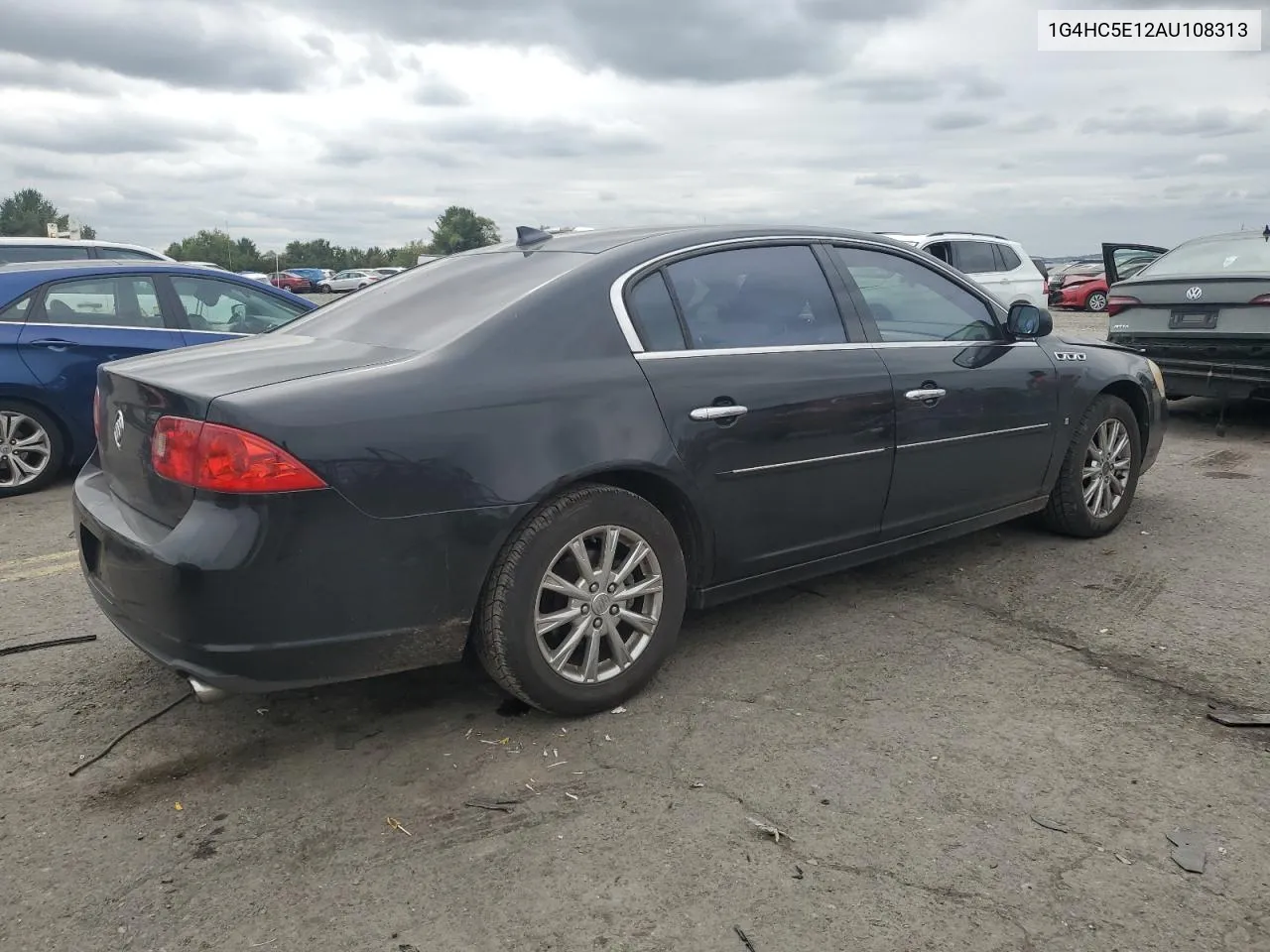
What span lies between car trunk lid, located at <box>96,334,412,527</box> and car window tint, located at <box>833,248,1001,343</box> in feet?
6.55

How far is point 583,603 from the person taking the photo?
324 centimetres

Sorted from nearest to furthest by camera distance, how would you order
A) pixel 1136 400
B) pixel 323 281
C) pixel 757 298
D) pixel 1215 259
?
pixel 757 298 → pixel 1136 400 → pixel 1215 259 → pixel 323 281

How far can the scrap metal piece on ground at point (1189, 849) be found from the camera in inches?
99.3

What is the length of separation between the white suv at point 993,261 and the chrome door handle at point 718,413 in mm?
9618

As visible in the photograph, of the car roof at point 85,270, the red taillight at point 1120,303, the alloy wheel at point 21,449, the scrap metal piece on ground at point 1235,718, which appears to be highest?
the car roof at point 85,270

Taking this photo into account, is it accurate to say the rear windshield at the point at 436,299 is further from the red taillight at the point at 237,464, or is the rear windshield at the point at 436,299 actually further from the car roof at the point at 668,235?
the red taillight at the point at 237,464

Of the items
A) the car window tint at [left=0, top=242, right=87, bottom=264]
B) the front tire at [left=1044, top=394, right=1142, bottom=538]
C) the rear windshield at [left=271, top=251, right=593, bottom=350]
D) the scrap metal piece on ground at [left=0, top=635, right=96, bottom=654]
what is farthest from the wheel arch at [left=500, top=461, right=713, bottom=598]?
the car window tint at [left=0, top=242, right=87, bottom=264]

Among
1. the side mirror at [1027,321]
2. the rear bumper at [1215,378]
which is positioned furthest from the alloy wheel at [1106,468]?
the rear bumper at [1215,378]

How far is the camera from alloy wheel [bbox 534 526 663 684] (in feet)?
10.5

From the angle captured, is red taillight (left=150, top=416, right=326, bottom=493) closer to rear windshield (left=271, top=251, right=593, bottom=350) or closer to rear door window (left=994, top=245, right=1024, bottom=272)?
rear windshield (left=271, top=251, right=593, bottom=350)

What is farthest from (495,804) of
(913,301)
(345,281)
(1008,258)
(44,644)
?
(345,281)

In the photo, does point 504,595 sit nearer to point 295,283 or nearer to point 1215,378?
point 1215,378

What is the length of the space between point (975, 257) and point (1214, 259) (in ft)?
16.5

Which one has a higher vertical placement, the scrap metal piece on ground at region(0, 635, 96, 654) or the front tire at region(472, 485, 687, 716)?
the front tire at region(472, 485, 687, 716)
